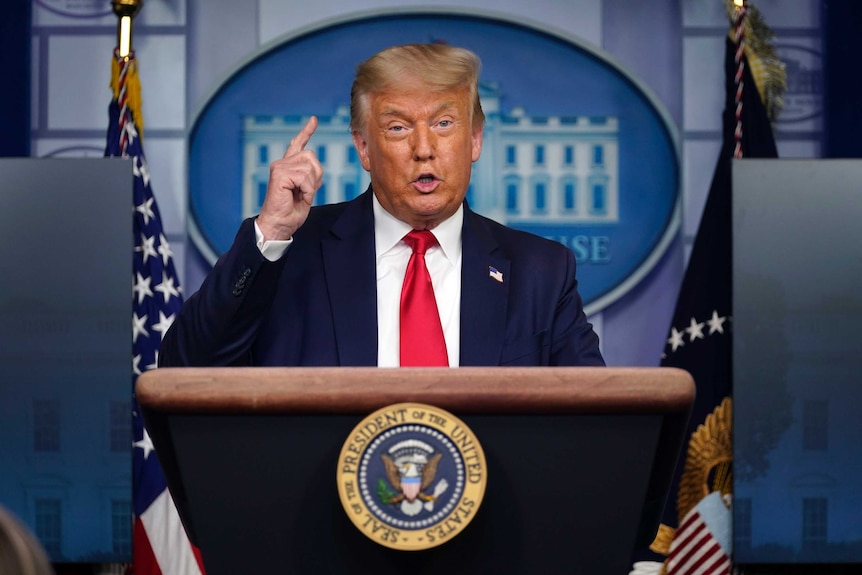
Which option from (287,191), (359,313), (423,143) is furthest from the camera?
(423,143)

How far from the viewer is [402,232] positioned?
218 cm

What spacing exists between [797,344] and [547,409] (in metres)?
2.38

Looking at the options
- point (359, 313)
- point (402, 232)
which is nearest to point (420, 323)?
point (359, 313)

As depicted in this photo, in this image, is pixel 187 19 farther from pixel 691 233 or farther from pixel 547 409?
pixel 547 409

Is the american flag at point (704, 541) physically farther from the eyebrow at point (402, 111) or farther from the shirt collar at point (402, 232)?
the eyebrow at point (402, 111)

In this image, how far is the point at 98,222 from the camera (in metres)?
3.51

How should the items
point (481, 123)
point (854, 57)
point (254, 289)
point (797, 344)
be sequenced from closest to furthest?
point (254, 289)
point (481, 123)
point (797, 344)
point (854, 57)

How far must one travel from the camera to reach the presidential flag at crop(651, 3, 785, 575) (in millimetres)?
3572

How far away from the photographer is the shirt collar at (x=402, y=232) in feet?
7.11

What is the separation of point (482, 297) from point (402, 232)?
0.21 m

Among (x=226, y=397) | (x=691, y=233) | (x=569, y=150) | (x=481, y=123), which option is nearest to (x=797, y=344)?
(x=691, y=233)

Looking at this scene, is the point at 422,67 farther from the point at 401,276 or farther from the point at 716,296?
the point at 716,296

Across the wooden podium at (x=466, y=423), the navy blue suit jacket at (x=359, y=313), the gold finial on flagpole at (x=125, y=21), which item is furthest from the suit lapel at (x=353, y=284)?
the gold finial on flagpole at (x=125, y=21)

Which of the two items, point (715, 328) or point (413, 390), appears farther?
point (715, 328)
